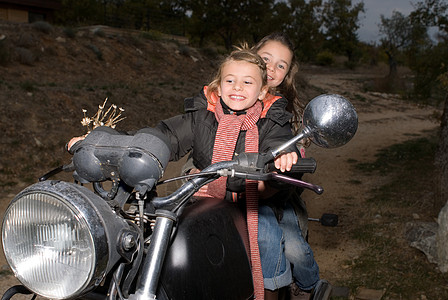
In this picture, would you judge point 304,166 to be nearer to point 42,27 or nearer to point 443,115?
point 443,115

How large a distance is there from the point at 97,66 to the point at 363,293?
1316 centimetres

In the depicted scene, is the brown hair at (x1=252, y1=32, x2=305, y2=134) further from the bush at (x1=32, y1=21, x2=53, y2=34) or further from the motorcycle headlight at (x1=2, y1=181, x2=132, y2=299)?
the bush at (x1=32, y1=21, x2=53, y2=34)

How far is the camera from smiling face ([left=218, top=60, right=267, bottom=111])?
257 centimetres

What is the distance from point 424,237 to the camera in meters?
5.34

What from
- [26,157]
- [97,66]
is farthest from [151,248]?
[97,66]

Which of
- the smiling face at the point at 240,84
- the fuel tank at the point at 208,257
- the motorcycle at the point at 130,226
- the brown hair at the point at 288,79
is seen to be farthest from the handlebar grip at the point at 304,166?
the brown hair at the point at 288,79

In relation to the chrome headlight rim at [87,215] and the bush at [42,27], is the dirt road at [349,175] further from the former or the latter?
the bush at [42,27]

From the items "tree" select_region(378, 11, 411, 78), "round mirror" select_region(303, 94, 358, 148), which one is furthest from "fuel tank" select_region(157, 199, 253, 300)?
"tree" select_region(378, 11, 411, 78)

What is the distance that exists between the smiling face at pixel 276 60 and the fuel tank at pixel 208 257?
1703 mm

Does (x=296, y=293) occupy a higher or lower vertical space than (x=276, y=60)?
lower

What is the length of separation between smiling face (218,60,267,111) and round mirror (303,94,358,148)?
80 centimetres

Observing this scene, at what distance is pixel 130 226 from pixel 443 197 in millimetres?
5642

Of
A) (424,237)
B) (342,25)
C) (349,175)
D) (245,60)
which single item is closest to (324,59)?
(342,25)

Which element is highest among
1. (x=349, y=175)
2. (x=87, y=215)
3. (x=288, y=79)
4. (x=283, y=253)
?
(x=288, y=79)
